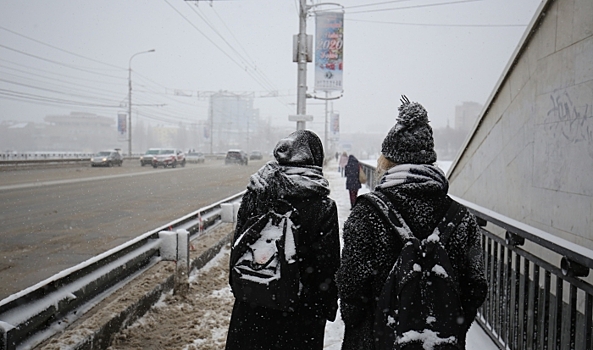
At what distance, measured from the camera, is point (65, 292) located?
340 centimetres

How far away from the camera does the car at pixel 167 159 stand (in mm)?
43125

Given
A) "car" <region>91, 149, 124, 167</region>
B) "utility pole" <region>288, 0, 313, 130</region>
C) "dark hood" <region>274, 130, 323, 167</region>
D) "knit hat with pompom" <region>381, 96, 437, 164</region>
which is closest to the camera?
"knit hat with pompom" <region>381, 96, 437, 164</region>

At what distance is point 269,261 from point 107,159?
43.4 meters

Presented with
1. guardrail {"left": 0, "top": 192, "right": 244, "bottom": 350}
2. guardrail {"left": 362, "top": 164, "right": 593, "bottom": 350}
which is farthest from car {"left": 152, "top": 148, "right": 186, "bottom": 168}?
guardrail {"left": 362, "top": 164, "right": 593, "bottom": 350}

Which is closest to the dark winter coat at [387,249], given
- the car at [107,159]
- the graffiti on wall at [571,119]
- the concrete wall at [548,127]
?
the concrete wall at [548,127]

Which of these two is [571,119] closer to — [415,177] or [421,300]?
[415,177]

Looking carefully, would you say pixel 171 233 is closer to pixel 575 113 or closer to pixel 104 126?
pixel 575 113

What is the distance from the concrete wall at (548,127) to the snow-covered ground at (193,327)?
7.05ft

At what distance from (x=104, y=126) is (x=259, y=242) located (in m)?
131

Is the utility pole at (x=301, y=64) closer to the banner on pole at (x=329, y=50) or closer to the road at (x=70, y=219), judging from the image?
the banner on pole at (x=329, y=50)

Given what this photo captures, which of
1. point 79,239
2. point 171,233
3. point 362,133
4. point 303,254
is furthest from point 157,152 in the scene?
point 362,133

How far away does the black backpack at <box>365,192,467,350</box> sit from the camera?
6.16ft

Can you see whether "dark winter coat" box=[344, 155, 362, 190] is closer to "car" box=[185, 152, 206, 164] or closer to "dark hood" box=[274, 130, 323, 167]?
"dark hood" box=[274, 130, 323, 167]

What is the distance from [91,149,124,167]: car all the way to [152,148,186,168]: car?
3.73m
